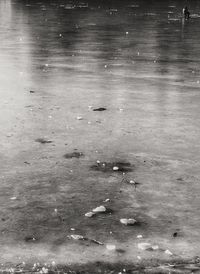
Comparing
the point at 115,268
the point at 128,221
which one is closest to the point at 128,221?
Result: the point at 128,221

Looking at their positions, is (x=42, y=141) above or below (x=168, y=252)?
above

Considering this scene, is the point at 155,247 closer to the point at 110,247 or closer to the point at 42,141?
the point at 110,247

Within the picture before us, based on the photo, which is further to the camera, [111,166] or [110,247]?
[111,166]

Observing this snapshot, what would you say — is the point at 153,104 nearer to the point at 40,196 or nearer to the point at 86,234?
the point at 40,196

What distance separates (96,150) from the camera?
26.8 ft

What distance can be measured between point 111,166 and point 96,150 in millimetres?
730

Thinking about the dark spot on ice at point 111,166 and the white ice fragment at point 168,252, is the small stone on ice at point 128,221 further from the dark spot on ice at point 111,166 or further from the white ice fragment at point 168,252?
the dark spot on ice at point 111,166

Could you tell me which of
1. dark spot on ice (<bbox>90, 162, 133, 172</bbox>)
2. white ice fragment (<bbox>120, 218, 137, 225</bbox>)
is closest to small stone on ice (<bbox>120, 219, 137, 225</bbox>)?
white ice fragment (<bbox>120, 218, 137, 225</bbox>)

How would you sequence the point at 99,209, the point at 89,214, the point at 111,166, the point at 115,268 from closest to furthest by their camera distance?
1. the point at 115,268
2. the point at 89,214
3. the point at 99,209
4. the point at 111,166

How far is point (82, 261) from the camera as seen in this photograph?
16.3 feet

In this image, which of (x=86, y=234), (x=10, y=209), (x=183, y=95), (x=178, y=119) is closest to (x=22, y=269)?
(x=86, y=234)

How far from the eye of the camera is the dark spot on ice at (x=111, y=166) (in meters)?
7.36

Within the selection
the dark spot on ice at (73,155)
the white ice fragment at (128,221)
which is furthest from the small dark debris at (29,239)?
the dark spot on ice at (73,155)

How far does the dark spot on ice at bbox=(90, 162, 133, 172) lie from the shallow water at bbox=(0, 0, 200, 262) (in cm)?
7
